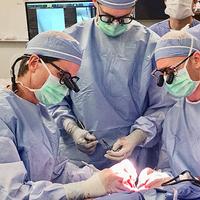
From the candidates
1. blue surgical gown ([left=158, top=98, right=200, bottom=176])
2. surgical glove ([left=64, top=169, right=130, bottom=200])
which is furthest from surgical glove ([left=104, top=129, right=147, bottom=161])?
surgical glove ([left=64, top=169, right=130, bottom=200])

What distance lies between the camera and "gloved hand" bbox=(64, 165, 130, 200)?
1.27m

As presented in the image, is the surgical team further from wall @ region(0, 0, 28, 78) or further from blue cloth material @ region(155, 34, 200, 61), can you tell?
wall @ region(0, 0, 28, 78)

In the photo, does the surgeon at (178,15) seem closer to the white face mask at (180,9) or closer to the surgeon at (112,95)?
the white face mask at (180,9)

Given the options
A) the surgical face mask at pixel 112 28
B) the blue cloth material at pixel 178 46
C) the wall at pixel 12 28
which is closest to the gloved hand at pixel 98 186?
the blue cloth material at pixel 178 46

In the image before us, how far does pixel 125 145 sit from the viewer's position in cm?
168

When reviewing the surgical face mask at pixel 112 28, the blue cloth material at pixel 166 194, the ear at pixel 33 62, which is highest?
the surgical face mask at pixel 112 28

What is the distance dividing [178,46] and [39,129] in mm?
633

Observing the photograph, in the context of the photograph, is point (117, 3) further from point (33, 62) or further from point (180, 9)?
point (180, 9)

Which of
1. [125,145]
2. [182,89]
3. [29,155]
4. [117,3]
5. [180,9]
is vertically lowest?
[125,145]

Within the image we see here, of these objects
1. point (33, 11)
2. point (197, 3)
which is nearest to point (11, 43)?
point (33, 11)

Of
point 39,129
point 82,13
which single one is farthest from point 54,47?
point 82,13

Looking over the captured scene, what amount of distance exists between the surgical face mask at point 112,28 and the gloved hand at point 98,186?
691mm

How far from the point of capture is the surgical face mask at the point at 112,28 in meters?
1.73

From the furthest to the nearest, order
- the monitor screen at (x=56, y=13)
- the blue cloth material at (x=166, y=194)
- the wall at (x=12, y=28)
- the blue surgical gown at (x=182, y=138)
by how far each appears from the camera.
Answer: the wall at (x=12, y=28) → the monitor screen at (x=56, y=13) → the blue surgical gown at (x=182, y=138) → the blue cloth material at (x=166, y=194)
